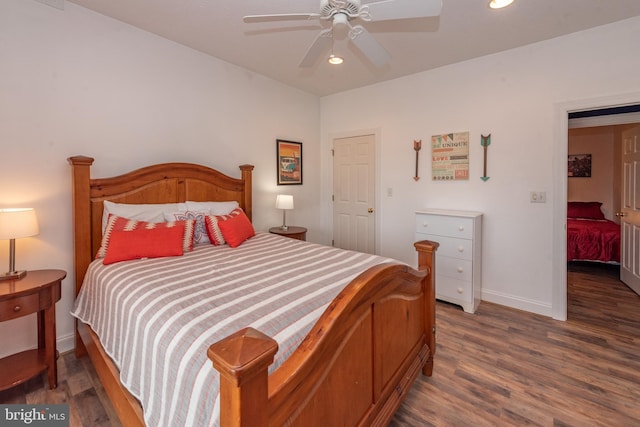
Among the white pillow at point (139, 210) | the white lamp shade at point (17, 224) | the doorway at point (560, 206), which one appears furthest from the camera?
the doorway at point (560, 206)

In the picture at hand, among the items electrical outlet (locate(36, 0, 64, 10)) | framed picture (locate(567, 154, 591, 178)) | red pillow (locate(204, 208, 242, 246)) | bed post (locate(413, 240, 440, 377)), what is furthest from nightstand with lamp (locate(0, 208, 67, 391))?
framed picture (locate(567, 154, 591, 178))

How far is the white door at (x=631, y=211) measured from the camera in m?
3.17

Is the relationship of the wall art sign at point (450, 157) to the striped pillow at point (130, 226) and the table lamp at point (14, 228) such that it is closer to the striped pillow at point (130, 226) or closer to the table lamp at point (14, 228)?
the striped pillow at point (130, 226)

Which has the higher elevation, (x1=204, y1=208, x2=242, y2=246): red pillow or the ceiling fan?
the ceiling fan

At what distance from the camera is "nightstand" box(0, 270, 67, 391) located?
5.60 feet

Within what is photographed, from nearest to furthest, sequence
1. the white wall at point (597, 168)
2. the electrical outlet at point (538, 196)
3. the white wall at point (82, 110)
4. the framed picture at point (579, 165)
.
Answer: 1. the white wall at point (82, 110)
2. the electrical outlet at point (538, 196)
3. the white wall at point (597, 168)
4. the framed picture at point (579, 165)

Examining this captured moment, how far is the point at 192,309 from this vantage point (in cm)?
129

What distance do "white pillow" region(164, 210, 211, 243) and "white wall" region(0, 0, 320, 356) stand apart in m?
0.57

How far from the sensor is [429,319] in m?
1.97

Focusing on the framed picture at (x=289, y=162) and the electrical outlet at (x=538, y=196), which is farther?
the framed picture at (x=289, y=162)

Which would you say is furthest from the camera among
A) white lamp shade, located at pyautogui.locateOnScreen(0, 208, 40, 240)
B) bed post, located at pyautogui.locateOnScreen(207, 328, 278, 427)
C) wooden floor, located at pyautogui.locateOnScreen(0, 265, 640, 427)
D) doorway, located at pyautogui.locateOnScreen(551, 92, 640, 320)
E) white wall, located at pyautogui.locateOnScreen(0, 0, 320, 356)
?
doorway, located at pyautogui.locateOnScreen(551, 92, 640, 320)

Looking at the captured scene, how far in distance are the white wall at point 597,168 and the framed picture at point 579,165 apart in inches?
2.2

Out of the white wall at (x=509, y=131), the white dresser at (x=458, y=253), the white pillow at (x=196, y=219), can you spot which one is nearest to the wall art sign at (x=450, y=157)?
the white wall at (x=509, y=131)

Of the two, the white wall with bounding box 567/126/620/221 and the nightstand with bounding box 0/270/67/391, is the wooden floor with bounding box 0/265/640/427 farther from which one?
the white wall with bounding box 567/126/620/221
